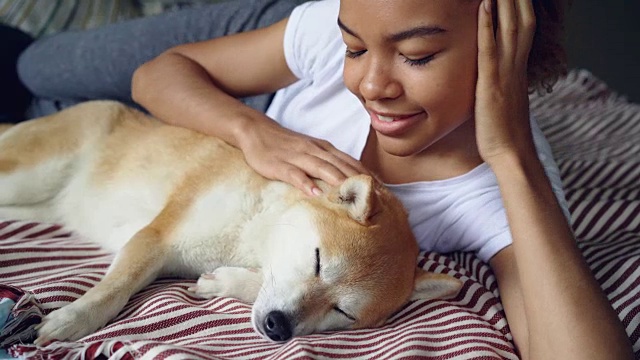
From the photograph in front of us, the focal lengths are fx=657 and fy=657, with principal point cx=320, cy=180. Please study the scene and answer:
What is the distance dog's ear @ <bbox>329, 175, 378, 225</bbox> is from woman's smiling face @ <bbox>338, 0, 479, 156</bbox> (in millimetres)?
133

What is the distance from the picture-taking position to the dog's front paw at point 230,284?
1.34 metres

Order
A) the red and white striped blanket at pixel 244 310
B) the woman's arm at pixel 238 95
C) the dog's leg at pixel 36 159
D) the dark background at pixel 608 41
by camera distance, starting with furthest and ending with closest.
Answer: the dark background at pixel 608 41 → the dog's leg at pixel 36 159 → the woman's arm at pixel 238 95 → the red and white striped blanket at pixel 244 310

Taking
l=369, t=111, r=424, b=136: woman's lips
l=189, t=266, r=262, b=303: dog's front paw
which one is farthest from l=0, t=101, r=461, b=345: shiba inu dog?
l=369, t=111, r=424, b=136: woman's lips

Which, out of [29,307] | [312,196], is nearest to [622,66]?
[312,196]

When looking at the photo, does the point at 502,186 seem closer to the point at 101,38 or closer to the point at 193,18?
the point at 193,18

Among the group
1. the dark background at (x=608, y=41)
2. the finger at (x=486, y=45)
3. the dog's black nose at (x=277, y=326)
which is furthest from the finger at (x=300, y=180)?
the dark background at (x=608, y=41)

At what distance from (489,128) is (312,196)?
39 cm

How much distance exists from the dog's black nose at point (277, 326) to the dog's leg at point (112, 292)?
11.2 inches

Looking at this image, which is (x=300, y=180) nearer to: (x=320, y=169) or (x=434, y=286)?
(x=320, y=169)

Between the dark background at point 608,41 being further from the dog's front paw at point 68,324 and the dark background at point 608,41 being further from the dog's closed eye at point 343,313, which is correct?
the dog's front paw at point 68,324

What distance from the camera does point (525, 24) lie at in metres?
1.29

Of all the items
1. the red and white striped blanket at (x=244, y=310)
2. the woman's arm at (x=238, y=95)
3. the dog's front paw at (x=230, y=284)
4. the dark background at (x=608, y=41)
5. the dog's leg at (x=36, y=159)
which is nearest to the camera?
the red and white striped blanket at (x=244, y=310)

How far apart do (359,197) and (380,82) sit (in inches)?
9.1

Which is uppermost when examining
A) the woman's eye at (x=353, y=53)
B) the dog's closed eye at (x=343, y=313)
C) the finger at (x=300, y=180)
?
the woman's eye at (x=353, y=53)
